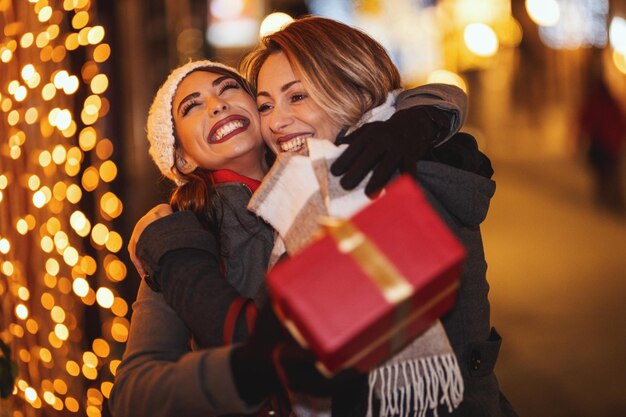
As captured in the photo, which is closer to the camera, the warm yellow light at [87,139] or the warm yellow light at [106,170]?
the warm yellow light at [87,139]

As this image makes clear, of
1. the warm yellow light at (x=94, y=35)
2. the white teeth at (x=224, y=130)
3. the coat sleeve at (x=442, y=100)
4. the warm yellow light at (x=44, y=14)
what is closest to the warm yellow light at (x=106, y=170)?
the warm yellow light at (x=94, y=35)

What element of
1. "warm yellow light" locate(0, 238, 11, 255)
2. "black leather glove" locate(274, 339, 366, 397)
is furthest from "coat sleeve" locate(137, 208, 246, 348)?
"warm yellow light" locate(0, 238, 11, 255)

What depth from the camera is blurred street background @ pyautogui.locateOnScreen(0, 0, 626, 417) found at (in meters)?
2.60

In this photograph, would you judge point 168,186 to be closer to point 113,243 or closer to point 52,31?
point 113,243

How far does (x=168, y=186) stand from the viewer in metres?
2.94

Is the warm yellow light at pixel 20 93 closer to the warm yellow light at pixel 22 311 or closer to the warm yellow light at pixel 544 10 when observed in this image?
the warm yellow light at pixel 22 311

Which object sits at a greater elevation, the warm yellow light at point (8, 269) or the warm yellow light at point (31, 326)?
the warm yellow light at point (8, 269)

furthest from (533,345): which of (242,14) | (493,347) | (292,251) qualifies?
(242,14)

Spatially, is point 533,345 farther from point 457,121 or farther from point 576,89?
point 576,89

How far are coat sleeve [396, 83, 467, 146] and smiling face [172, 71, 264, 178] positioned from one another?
570 millimetres

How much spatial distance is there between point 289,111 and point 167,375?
1.03 m

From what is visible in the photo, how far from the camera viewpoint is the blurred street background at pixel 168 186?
2604 mm

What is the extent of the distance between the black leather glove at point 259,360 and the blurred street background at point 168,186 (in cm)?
113

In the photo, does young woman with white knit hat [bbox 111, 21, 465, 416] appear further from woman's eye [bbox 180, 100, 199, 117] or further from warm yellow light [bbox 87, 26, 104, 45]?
warm yellow light [bbox 87, 26, 104, 45]
